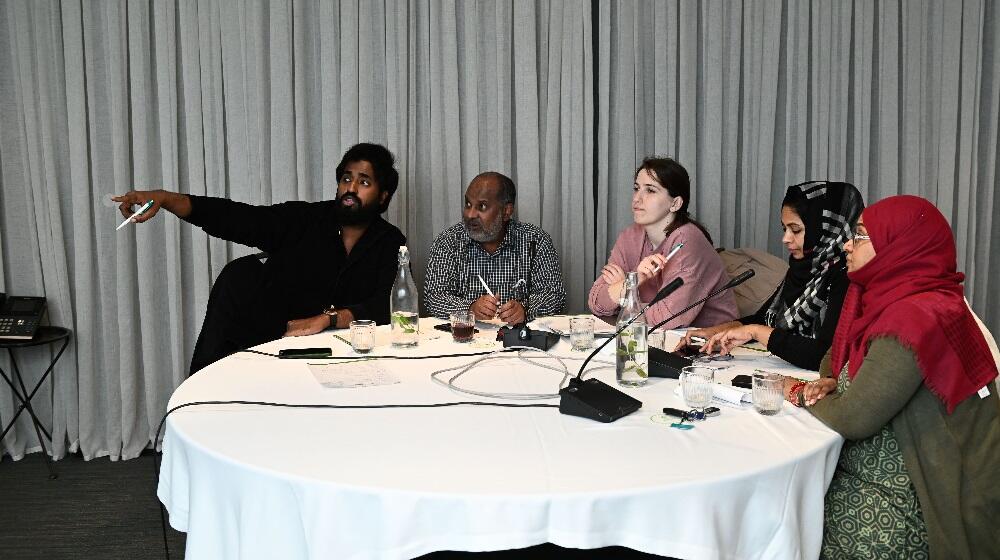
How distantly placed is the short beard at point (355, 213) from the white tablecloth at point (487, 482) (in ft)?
6.02

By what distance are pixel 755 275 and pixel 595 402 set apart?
1.95 m

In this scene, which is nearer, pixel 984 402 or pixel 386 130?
pixel 984 402

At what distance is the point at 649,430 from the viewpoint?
162cm

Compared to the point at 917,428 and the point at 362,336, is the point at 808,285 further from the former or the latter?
the point at 362,336

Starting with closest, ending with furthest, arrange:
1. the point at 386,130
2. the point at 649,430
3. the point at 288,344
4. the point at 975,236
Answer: the point at 649,430 → the point at 288,344 → the point at 386,130 → the point at 975,236

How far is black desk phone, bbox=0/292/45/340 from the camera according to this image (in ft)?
11.0

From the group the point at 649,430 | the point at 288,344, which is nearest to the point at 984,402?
the point at 649,430

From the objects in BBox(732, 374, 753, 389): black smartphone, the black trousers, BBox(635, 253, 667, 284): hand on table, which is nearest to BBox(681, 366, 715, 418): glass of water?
BBox(732, 374, 753, 389): black smartphone

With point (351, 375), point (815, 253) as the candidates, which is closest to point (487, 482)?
point (351, 375)

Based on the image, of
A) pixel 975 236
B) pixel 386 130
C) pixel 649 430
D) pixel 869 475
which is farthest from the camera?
pixel 975 236

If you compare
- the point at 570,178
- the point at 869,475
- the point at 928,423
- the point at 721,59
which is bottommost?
the point at 869,475

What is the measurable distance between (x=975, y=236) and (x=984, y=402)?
2.82 m

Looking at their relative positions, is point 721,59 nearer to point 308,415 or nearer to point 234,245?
point 234,245

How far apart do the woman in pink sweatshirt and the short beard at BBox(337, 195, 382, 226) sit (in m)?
1.07
